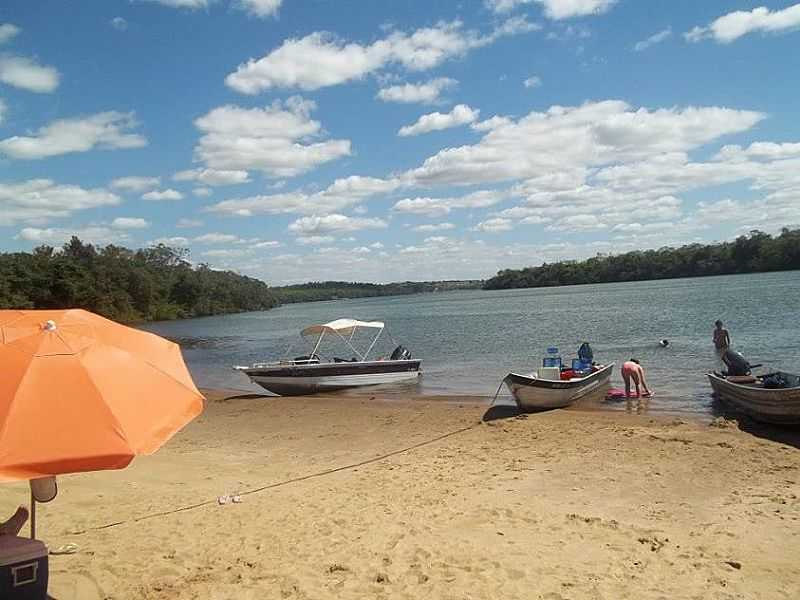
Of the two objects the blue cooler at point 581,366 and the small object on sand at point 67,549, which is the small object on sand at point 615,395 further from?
the small object on sand at point 67,549

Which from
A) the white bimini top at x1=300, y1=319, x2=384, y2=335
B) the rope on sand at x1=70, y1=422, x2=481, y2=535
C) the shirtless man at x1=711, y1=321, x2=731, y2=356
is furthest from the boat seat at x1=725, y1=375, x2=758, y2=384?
the white bimini top at x1=300, y1=319, x2=384, y2=335

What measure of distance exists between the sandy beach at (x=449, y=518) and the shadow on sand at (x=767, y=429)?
0.09 metres

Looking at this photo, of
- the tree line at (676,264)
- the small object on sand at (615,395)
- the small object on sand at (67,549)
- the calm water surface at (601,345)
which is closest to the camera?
the small object on sand at (67,549)

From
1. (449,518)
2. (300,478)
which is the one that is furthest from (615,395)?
(449,518)

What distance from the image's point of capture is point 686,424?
14.3 metres

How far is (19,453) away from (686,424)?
13836mm

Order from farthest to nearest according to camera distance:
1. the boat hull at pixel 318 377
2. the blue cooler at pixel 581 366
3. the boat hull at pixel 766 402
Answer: the boat hull at pixel 318 377
the blue cooler at pixel 581 366
the boat hull at pixel 766 402

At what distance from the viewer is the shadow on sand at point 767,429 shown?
12197 millimetres

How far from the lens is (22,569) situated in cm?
427

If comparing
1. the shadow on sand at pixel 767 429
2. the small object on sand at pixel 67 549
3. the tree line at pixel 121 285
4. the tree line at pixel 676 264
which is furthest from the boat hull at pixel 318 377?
the tree line at pixel 676 264

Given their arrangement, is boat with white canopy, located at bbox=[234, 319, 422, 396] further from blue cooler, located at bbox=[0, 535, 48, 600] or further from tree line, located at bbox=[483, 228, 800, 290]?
tree line, located at bbox=[483, 228, 800, 290]

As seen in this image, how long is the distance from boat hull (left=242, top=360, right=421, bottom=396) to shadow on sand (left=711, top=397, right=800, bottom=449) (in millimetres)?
11775

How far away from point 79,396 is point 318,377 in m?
19.3

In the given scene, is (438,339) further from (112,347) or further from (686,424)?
(112,347)
